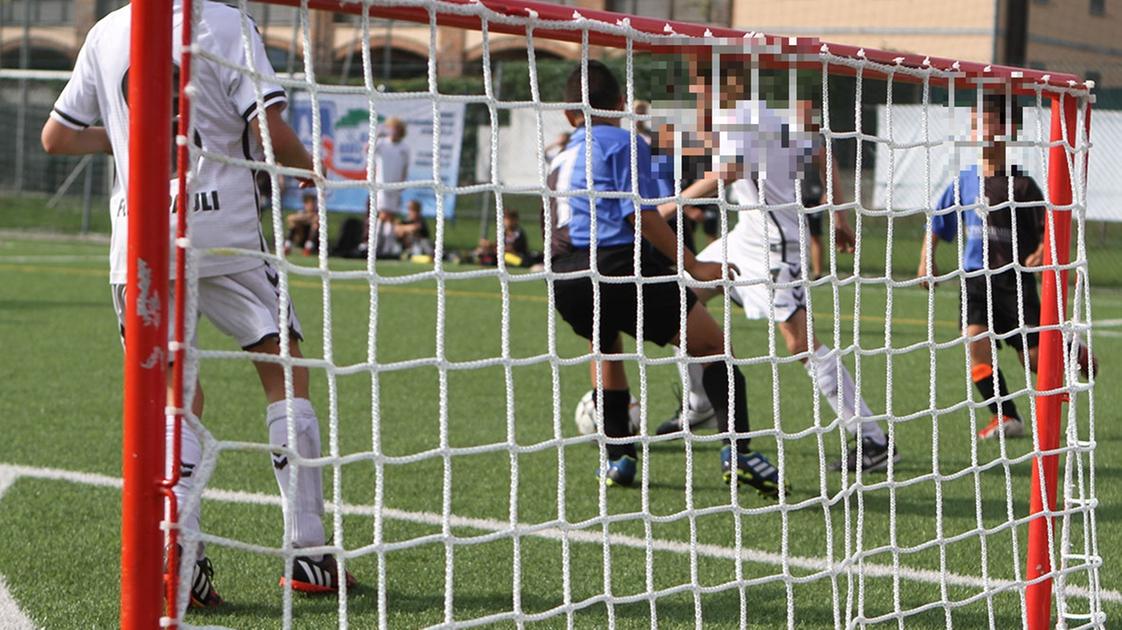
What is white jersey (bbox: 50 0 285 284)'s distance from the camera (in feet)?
11.9

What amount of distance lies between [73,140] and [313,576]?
1394 millimetres

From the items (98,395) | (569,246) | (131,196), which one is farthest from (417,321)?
(131,196)

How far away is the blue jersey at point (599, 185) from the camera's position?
4.95 metres

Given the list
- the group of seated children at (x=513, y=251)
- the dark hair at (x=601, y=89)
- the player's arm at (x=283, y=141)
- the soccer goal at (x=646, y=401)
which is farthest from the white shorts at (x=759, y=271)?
the group of seated children at (x=513, y=251)

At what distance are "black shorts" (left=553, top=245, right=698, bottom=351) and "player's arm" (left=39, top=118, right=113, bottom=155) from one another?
198cm

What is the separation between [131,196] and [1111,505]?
14.6ft

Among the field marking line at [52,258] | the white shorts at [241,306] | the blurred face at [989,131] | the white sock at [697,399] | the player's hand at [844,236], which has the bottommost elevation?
the field marking line at [52,258]

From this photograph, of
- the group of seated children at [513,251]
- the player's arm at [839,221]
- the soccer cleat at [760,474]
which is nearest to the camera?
the player's arm at [839,221]

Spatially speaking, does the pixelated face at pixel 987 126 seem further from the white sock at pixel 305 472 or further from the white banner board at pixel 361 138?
the white banner board at pixel 361 138

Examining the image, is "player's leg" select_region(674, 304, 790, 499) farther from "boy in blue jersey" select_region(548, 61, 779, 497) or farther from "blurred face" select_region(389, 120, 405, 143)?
"blurred face" select_region(389, 120, 405, 143)

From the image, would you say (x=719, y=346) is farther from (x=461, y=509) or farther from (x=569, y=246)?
(x=461, y=509)

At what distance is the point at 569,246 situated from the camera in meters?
5.51

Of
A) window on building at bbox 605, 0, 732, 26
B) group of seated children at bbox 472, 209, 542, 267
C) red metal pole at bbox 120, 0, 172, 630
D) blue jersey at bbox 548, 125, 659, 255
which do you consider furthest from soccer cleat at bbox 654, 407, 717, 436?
window on building at bbox 605, 0, 732, 26

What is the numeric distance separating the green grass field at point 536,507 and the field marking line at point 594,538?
14 millimetres
